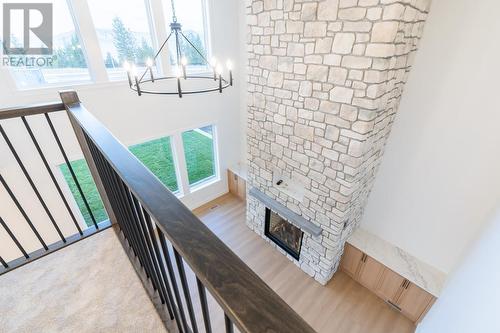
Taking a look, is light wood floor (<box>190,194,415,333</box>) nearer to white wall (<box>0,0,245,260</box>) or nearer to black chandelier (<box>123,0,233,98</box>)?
white wall (<box>0,0,245,260</box>)

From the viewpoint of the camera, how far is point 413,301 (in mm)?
3137

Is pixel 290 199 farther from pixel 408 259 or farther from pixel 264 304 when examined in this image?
pixel 264 304

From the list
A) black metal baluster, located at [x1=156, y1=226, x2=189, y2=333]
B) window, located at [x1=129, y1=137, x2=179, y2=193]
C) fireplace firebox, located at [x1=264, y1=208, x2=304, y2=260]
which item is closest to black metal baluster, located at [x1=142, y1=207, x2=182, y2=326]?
black metal baluster, located at [x1=156, y1=226, x2=189, y2=333]

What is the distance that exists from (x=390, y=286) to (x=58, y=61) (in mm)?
5498

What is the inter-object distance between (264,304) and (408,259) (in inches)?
150

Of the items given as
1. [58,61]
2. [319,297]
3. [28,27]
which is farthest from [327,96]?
[28,27]

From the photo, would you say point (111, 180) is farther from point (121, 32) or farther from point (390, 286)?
point (390, 286)

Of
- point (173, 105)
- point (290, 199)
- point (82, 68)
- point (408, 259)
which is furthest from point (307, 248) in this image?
point (82, 68)

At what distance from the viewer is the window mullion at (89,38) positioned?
281 centimetres

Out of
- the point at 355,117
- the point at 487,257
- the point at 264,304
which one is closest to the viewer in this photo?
the point at 264,304

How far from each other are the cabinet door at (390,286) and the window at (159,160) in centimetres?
405

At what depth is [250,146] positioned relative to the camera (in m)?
3.99

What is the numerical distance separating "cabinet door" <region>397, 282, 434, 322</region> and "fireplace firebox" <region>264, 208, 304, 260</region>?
1.55 m

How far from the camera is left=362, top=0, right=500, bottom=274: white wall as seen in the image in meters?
2.25
